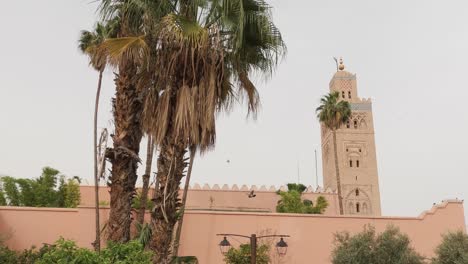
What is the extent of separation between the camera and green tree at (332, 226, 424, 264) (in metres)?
13.5

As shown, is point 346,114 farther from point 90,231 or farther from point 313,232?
point 90,231

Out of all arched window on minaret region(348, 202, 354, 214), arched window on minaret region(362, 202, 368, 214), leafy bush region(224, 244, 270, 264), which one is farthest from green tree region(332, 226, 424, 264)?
arched window on minaret region(362, 202, 368, 214)

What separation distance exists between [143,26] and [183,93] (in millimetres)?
2005

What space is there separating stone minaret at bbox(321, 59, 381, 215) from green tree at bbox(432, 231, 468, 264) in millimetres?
33039

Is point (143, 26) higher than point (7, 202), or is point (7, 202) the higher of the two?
point (143, 26)

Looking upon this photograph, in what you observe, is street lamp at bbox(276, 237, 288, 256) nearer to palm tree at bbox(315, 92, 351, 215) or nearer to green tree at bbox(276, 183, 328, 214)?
green tree at bbox(276, 183, 328, 214)

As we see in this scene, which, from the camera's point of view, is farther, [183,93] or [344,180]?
[344,180]

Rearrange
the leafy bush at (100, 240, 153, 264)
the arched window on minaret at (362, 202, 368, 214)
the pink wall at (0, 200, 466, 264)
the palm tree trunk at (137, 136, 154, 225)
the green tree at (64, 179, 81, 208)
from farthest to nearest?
the arched window on minaret at (362, 202, 368, 214) → the green tree at (64, 179, 81, 208) → the pink wall at (0, 200, 466, 264) → the palm tree trunk at (137, 136, 154, 225) → the leafy bush at (100, 240, 153, 264)

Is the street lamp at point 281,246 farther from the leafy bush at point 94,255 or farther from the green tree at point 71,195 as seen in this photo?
the green tree at point 71,195

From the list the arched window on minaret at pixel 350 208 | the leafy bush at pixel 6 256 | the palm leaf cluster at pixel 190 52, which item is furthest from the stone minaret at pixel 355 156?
the palm leaf cluster at pixel 190 52

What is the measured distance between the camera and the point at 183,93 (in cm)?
880

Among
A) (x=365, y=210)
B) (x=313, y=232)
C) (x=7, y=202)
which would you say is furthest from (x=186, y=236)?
(x=365, y=210)

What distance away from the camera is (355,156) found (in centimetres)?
5028

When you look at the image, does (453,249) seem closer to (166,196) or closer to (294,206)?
(166,196)
